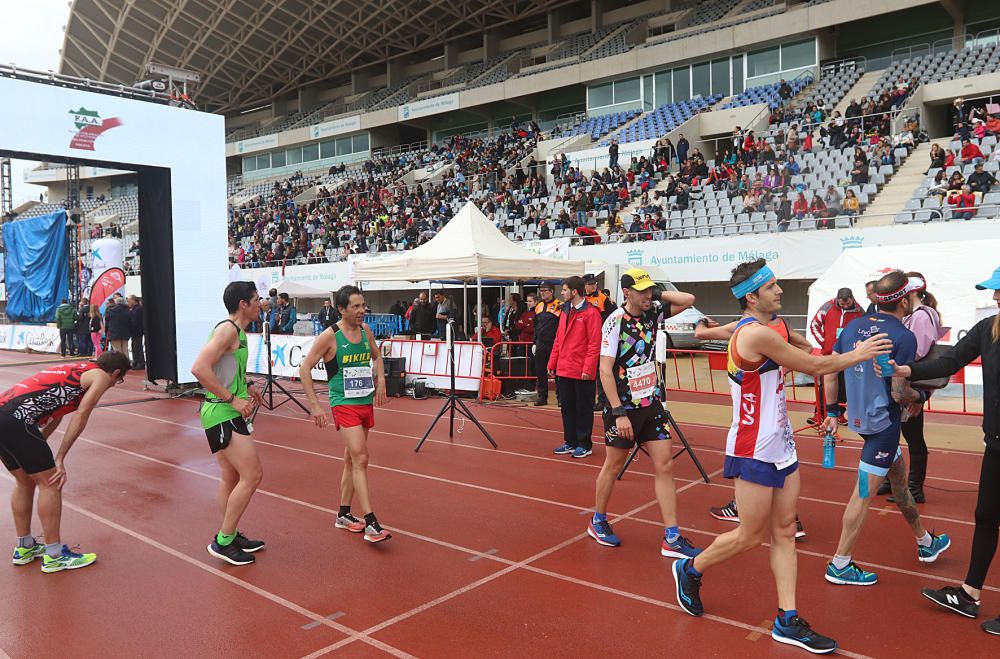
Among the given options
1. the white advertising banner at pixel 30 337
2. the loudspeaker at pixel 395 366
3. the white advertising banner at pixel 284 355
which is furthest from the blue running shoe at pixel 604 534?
the white advertising banner at pixel 30 337

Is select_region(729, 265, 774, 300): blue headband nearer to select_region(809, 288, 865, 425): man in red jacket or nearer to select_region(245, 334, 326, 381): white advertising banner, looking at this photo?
select_region(809, 288, 865, 425): man in red jacket

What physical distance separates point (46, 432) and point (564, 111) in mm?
37767

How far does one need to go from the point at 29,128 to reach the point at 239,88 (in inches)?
1911

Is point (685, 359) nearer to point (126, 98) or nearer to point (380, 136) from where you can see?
point (126, 98)

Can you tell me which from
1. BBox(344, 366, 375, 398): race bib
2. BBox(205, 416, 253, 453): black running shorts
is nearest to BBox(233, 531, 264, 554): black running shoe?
BBox(205, 416, 253, 453): black running shorts

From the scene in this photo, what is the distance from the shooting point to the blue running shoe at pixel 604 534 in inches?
201

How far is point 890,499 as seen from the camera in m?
6.12

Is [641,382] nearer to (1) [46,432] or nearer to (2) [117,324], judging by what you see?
(1) [46,432]

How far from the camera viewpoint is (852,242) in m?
15.6

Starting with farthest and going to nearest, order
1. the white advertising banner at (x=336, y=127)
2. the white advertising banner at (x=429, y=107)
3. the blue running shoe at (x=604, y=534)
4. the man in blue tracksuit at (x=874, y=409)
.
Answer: the white advertising banner at (x=336, y=127) → the white advertising banner at (x=429, y=107) → the blue running shoe at (x=604, y=534) → the man in blue tracksuit at (x=874, y=409)

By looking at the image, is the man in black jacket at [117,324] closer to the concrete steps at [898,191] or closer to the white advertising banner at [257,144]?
the concrete steps at [898,191]

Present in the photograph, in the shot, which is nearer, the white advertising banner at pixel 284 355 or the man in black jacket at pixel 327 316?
the white advertising banner at pixel 284 355

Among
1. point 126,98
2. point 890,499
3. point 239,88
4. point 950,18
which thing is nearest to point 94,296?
point 126,98

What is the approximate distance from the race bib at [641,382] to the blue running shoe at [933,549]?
2072mm
